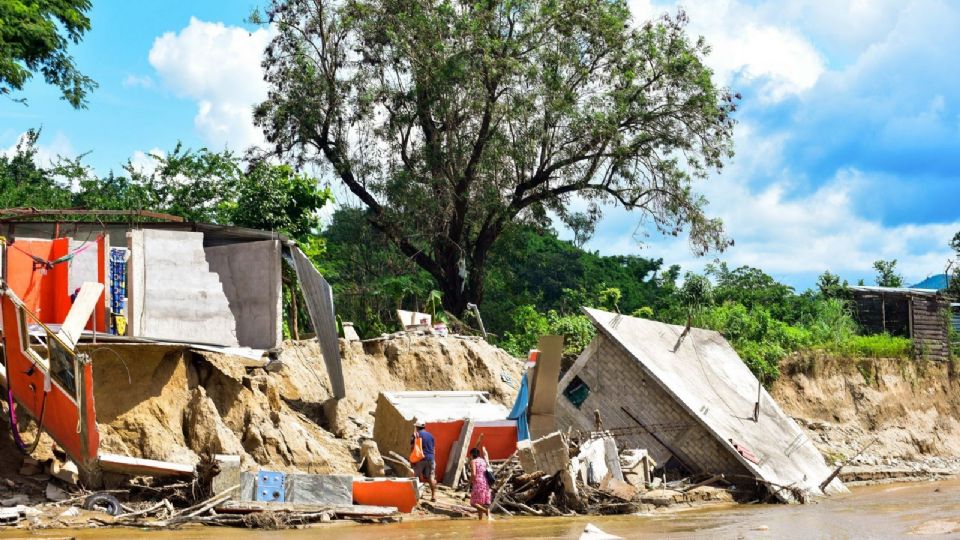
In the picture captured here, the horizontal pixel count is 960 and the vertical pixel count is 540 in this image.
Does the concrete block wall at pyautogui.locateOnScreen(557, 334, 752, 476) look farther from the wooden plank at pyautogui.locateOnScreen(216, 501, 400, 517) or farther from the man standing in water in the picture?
the wooden plank at pyautogui.locateOnScreen(216, 501, 400, 517)

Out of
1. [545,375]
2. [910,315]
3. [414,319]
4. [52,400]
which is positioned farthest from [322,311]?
[910,315]

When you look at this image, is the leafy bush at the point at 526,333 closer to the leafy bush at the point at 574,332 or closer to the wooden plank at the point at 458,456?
the leafy bush at the point at 574,332

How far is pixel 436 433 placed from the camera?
652 inches

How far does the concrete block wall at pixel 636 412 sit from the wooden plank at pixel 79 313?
909 centimetres

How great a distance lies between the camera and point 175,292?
1573cm

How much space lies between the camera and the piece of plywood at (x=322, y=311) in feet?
55.6

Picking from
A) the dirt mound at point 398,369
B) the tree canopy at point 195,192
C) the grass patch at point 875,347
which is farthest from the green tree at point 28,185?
the grass patch at point 875,347

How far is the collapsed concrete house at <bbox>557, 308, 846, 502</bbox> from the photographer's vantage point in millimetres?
18969

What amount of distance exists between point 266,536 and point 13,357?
427 cm

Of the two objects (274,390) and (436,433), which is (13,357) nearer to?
(274,390)

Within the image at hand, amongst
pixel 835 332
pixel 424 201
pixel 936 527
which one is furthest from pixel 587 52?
pixel 936 527

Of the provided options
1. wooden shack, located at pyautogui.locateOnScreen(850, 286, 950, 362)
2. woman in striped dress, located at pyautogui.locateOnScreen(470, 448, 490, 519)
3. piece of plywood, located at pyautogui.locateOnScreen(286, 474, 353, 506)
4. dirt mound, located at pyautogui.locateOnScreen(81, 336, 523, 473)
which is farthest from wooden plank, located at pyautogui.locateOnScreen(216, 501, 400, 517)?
wooden shack, located at pyautogui.locateOnScreen(850, 286, 950, 362)

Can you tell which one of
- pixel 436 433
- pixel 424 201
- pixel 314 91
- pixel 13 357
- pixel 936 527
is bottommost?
pixel 936 527

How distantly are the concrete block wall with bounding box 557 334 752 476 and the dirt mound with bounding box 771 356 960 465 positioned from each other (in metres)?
8.48
